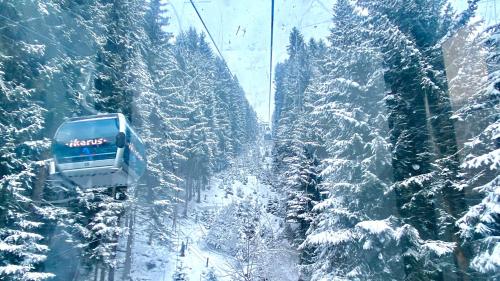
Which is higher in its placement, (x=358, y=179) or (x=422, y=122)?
(x=422, y=122)

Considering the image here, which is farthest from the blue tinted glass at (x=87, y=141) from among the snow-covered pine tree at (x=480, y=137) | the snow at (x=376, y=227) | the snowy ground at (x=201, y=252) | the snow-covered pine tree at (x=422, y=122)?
the snowy ground at (x=201, y=252)

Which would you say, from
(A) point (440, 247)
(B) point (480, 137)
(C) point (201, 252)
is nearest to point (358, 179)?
(A) point (440, 247)

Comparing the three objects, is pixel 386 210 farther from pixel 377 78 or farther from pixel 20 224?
pixel 20 224

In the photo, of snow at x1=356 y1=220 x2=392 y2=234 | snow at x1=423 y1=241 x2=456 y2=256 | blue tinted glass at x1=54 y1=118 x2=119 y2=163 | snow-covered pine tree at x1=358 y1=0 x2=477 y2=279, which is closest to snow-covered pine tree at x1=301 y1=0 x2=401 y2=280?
snow at x1=356 y1=220 x2=392 y2=234

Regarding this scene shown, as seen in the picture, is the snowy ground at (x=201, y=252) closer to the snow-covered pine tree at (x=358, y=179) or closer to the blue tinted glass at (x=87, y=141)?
the snow-covered pine tree at (x=358, y=179)

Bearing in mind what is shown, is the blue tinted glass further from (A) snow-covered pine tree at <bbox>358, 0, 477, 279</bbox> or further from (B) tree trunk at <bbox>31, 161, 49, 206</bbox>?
(A) snow-covered pine tree at <bbox>358, 0, 477, 279</bbox>

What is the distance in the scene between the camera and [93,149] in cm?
1209

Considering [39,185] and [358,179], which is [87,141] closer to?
[39,185]

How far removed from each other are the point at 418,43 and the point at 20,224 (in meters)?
17.0

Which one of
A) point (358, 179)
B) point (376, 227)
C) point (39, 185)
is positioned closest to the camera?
point (376, 227)

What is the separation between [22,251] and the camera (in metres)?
Answer: 11.6

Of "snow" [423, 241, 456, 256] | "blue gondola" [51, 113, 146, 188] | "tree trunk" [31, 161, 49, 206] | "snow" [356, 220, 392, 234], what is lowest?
"snow" [423, 241, 456, 256]

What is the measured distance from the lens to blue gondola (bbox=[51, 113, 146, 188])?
11930 millimetres

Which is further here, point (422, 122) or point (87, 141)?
point (422, 122)
